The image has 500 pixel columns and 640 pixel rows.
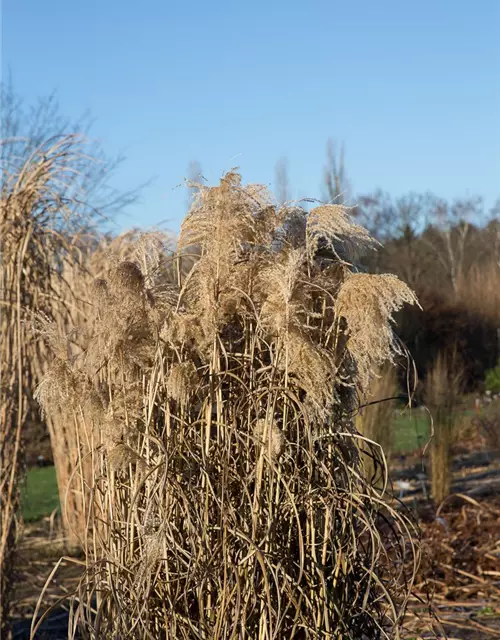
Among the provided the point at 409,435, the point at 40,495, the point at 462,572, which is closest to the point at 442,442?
the point at 462,572

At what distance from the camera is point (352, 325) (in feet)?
6.62

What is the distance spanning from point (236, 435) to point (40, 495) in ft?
26.9

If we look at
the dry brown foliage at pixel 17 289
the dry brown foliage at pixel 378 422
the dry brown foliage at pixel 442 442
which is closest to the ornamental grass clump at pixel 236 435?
the dry brown foliage at pixel 17 289

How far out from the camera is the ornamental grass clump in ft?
6.47

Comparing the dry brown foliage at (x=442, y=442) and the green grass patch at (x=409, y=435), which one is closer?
the dry brown foliage at (x=442, y=442)

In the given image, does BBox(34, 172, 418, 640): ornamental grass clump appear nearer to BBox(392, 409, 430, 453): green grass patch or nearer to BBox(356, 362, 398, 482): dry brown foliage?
BBox(356, 362, 398, 482): dry brown foliage

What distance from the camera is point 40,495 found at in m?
9.60

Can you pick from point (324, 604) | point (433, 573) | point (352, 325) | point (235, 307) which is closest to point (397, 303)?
point (352, 325)

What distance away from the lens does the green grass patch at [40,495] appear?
837 cm

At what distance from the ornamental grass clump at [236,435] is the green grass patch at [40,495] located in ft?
17.8

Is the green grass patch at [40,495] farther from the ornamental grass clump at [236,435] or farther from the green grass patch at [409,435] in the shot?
the ornamental grass clump at [236,435]

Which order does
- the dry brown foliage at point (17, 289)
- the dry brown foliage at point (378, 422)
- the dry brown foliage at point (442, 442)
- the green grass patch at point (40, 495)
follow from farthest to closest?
the green grass patch at point (40, 495) < the dry brown foliage at point (442, 442) < the dry brown foliage at point (378, 422) < the dry brown foliage at point (17, 289)

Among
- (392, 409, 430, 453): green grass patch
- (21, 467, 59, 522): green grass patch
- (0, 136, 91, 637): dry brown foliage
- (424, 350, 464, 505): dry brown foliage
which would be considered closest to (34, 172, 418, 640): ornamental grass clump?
(0, 136, 91, 637): dry brown foliage

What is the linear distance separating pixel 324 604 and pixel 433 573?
116 inches
